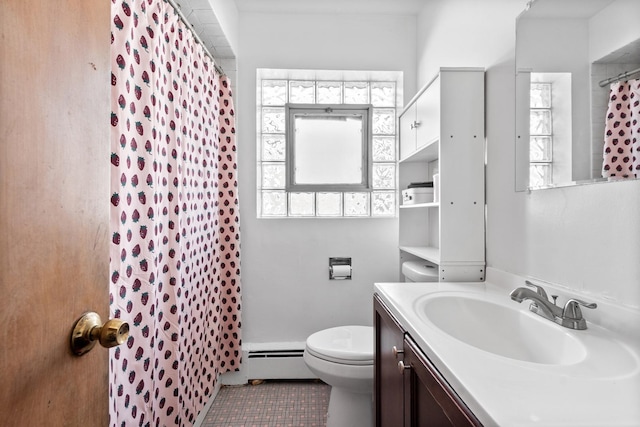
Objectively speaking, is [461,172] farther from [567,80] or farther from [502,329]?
[502,329]

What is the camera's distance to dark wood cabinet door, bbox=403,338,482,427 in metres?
0.61

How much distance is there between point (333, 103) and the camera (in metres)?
2.43

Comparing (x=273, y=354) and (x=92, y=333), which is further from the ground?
(x=92, y=333)

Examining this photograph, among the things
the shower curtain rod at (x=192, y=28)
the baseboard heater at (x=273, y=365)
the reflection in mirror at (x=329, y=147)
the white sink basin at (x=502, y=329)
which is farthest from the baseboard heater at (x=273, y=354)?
the shower curtain rod at (x=192, y=28)

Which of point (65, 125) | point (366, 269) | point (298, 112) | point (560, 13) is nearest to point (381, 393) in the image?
point (366, 269)

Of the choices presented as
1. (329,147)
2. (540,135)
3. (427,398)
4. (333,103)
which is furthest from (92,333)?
(333,103)

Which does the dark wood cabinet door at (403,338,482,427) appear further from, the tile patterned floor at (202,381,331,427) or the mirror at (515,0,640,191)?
the tile patterned floor at (202,381,331,427)

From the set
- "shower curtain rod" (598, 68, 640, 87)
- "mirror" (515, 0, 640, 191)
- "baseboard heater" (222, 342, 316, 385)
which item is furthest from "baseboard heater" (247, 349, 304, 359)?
"shower curtain rod" (598, 68, 640, 87)

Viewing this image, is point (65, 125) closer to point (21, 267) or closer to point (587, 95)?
point (21, 267)

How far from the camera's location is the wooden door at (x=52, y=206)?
42 centimetres

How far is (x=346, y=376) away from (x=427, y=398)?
837 millimetres

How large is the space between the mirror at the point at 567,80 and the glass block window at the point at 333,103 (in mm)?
1255

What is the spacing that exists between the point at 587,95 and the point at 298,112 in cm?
181

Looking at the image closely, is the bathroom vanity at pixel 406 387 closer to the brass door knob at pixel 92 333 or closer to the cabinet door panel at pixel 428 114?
the brass door knob at pixel 92 333
